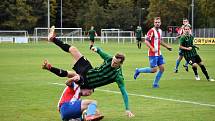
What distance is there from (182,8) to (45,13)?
29127mm

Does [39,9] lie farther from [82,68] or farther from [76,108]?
[76,108]

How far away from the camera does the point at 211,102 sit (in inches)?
588

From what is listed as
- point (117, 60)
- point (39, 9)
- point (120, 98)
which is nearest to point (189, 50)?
point (120, 98)

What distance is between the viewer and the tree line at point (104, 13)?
3474 inches

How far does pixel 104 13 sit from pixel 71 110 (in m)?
91.7

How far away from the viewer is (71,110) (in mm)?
10586

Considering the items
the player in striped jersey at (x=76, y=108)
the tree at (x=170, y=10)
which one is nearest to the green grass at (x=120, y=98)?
the player in striped jersey at (x=76, y=108)

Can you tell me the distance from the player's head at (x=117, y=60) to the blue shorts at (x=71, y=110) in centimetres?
118

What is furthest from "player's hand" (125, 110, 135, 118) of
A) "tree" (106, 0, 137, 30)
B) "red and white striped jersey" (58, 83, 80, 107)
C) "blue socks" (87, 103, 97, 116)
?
"tree" (106, 0, 137, 30)

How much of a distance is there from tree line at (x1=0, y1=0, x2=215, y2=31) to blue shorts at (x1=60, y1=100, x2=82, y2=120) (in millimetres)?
76588

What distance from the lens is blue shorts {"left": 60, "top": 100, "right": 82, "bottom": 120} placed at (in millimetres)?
10594

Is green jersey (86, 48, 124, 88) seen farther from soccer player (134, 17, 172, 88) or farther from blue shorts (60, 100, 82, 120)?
soccer player (134, 17, 172, 88)

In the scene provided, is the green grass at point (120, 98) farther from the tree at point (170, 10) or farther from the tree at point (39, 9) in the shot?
the tree at point (39, 9)

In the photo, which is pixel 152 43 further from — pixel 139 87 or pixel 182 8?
pixel 182 8
